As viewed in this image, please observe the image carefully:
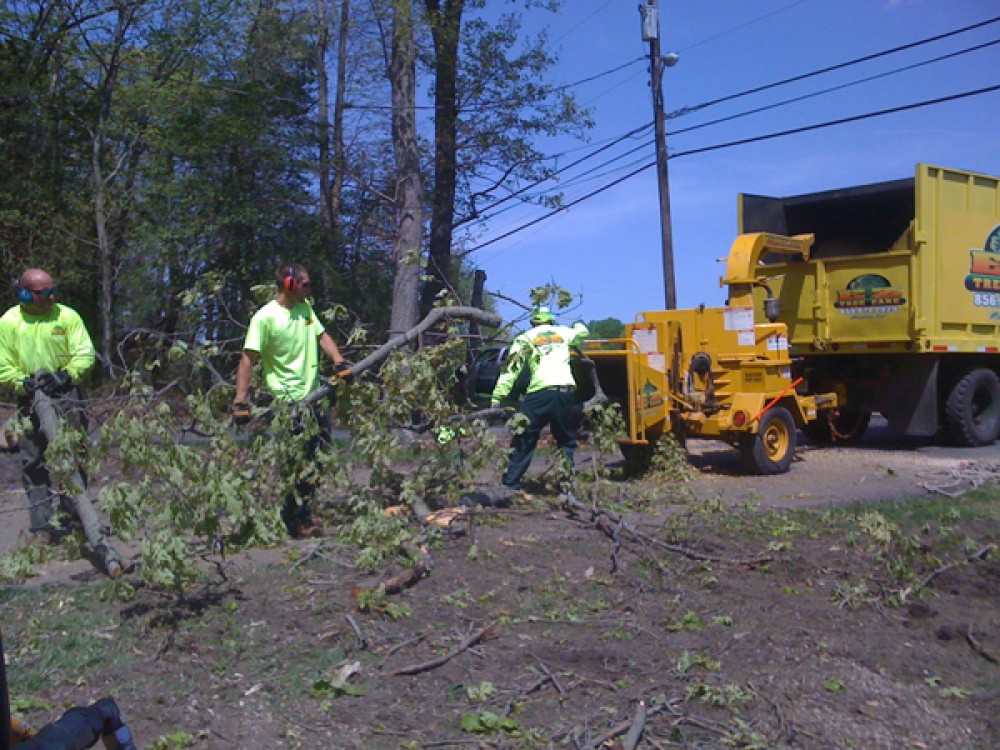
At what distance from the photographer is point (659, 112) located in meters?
21.8

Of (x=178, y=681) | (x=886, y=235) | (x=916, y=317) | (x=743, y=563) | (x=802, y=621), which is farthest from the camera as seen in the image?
(x=886, y=235)

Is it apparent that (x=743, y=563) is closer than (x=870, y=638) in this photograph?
No

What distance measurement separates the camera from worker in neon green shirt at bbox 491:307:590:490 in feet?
26.5

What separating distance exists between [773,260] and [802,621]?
9.18 m

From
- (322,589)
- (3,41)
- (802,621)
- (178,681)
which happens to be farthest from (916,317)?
(3,41)

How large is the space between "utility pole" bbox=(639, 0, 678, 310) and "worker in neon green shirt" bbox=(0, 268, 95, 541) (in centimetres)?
1601

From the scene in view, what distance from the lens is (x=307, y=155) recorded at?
67.3 feet

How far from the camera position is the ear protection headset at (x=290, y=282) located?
6617 mm

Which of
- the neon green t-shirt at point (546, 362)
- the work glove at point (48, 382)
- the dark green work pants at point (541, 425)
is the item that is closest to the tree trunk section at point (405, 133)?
the neon green t-shirt at point (546, 362)

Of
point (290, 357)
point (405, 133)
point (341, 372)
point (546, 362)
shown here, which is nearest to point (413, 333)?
point (341, 372)

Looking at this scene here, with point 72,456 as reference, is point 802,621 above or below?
below

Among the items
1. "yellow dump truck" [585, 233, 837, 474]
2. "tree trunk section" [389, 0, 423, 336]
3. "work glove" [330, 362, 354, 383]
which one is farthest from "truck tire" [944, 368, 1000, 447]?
"work glove" [330, 362, 354, 383]

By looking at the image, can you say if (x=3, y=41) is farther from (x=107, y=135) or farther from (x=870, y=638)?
(x=870, y=638)

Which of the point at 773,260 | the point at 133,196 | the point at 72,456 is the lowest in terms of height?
the point at 72,456
